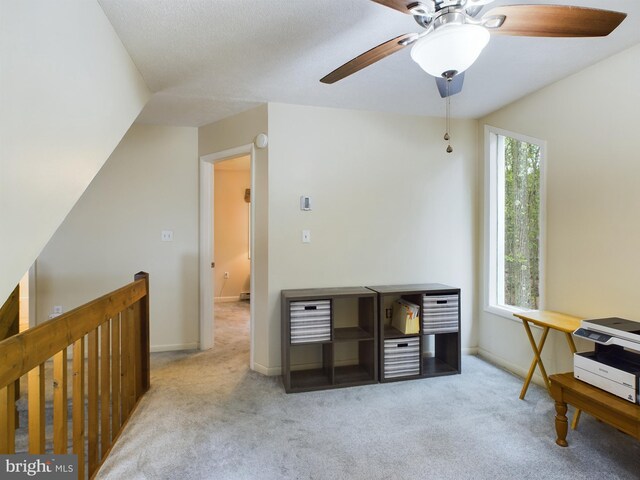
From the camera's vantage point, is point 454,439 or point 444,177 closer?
point 454,439

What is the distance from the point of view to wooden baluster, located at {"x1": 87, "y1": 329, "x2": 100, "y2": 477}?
5.48ft

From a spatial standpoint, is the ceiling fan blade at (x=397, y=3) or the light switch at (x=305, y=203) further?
the light switch at (x=305, y=203)

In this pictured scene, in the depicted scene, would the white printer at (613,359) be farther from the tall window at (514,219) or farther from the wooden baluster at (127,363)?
the wooden baluster at (127,363)

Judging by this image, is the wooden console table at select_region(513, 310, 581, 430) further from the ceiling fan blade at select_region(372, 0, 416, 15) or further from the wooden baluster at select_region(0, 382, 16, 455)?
the wooden baluster at select_region(0, 382, 16, 455)

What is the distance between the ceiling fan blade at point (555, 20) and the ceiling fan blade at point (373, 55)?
1.05 feet

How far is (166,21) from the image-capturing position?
173 centimetres

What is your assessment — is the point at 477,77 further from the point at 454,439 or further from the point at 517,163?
the point at 454,439

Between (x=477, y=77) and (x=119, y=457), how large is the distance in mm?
3217

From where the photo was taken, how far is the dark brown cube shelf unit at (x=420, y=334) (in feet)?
9.07

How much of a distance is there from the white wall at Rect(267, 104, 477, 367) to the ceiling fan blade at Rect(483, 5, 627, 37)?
1.80 metres

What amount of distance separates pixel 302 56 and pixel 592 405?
2.52 meters

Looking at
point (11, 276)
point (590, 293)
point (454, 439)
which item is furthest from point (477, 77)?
point (11, 276)

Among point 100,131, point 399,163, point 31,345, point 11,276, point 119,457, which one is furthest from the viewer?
point 399,163

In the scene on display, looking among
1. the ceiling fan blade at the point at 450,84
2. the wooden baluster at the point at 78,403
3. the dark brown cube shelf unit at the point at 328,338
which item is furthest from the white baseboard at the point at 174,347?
the ceiling fan blade at the point at 450,84
